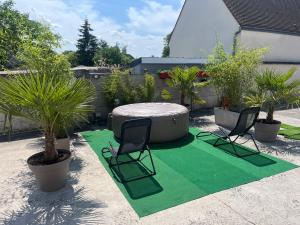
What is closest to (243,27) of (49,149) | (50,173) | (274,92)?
(274,92)

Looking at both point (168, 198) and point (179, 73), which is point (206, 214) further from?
point (179, 73)

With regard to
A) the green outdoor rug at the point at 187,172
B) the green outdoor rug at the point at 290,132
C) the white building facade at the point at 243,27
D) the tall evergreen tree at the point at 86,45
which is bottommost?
the green outdoor rug at the point at 187,172

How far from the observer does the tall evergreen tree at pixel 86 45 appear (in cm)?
5162

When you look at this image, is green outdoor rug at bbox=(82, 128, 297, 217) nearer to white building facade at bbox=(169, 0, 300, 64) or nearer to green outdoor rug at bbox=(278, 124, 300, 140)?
green outdoor rug at bbox=(278, 124, 300, 140)

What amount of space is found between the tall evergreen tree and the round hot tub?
46.6m

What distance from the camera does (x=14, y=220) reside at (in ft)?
11.6

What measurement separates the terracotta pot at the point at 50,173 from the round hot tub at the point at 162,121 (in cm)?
284

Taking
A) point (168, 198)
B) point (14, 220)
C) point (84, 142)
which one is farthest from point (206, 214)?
point (84, 142)

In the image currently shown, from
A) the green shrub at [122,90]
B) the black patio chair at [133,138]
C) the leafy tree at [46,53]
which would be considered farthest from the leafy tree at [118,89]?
the black patio chair at [133,138]

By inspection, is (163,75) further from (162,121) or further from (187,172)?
(187,172)

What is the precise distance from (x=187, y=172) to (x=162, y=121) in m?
2.10

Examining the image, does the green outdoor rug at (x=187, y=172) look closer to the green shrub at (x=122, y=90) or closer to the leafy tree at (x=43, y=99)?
the leafy tree at (x=43, y=99)

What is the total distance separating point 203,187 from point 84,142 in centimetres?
414

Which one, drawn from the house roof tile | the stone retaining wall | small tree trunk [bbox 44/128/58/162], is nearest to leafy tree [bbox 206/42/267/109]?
the stone retaining wall
